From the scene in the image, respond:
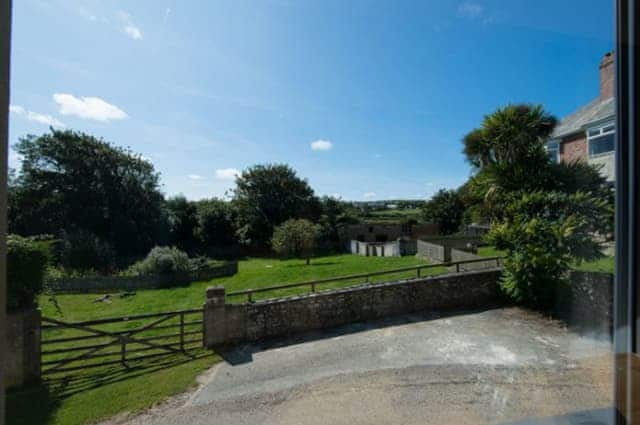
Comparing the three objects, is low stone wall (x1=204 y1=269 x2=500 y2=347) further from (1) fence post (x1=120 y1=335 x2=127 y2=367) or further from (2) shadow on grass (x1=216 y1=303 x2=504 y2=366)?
(1) fence post (x1=120 y1=335 x2=127 y2=367)

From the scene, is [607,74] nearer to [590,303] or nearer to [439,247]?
[590,303]

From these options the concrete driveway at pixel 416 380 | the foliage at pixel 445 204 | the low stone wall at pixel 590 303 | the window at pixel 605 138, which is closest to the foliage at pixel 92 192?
the concrete driveway at pixel 416 380

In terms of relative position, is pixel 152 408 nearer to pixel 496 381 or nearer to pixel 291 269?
pixel 496 381

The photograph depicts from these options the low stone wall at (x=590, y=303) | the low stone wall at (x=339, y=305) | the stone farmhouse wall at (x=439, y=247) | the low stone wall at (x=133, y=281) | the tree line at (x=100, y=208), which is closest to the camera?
the low stone wall at (x=590, y=303)

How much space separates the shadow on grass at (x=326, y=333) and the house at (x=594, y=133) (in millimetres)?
3314

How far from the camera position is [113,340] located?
3.12 m

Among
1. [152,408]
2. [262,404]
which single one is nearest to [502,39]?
[262,404]

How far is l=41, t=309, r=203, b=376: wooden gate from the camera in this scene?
2.66m

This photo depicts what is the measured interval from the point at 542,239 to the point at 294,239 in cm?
751

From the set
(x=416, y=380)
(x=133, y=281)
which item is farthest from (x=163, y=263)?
(x=416, y=380)

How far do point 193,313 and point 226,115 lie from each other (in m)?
3.11

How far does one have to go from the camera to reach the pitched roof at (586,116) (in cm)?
80

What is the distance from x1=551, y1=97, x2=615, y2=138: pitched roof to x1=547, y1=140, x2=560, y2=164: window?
3.0 inches

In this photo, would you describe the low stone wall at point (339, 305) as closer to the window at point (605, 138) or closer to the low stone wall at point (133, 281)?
the low stone wall at point (133, 281)
